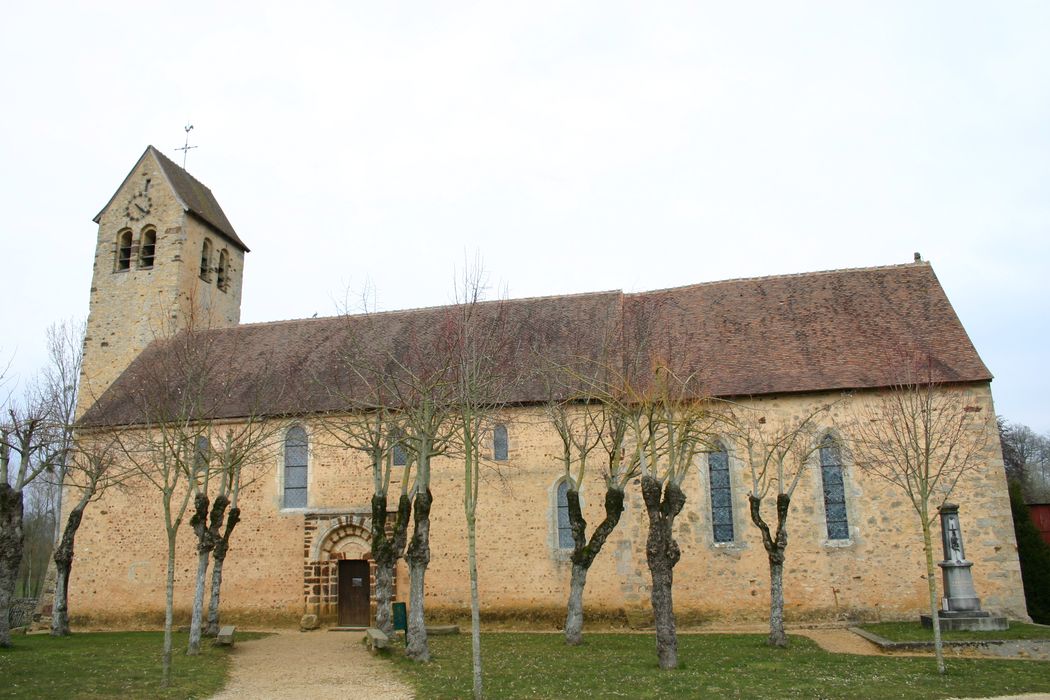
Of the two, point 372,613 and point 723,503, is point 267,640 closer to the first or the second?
point 372,613

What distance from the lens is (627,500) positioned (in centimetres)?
1983

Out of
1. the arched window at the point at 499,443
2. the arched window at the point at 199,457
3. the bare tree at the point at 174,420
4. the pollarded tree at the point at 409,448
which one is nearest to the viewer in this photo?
the bare tree at the point at 174,420

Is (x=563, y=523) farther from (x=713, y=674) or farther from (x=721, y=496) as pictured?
(x=713, y=674)

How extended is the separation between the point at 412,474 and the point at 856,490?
10.8 meters

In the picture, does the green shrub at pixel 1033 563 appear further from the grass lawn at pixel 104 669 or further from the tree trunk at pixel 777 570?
the grass lawn at pixel 104 669

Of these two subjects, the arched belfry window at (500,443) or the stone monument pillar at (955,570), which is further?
the arched belfry window at (500,443)

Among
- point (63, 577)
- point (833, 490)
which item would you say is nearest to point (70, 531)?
point (63, 577)

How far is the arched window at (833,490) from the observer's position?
18.9 metres

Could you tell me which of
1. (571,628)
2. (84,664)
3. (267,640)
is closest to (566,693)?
(571,628)

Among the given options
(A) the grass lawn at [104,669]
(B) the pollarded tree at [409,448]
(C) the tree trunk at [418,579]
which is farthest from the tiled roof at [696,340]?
(A) the grass lawn at [104,669]

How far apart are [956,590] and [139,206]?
2687cm

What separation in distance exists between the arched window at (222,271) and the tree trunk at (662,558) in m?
21.0

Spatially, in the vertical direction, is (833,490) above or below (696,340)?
below

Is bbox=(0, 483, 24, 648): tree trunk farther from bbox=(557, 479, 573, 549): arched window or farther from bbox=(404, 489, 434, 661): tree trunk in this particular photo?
bbox=(557, 479, 573, 549): arched window
